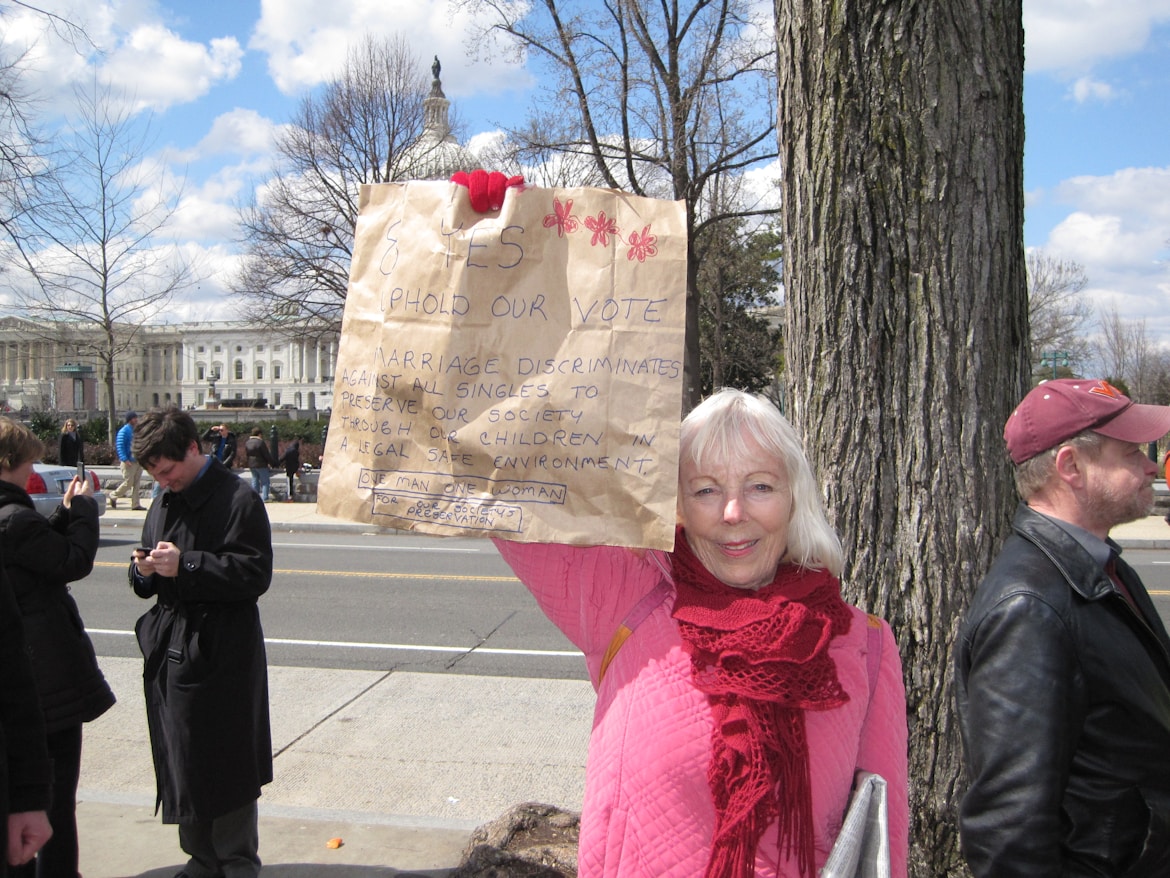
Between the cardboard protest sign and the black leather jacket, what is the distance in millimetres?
740

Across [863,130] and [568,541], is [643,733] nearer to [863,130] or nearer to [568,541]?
[568,541]

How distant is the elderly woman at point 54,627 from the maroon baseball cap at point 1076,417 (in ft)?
9.50

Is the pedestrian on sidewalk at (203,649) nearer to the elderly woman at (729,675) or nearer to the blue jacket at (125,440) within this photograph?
the elderly woman at (729,675)

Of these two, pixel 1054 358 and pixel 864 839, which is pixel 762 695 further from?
pixel 1054 358

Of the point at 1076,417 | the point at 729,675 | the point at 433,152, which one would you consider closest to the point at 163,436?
the point at 729,675

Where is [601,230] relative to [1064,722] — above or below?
above

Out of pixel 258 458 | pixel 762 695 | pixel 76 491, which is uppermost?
pixel 76 491

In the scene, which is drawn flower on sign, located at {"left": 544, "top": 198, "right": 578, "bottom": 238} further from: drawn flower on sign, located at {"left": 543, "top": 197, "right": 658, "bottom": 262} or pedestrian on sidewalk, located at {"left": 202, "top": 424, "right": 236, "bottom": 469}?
pedestrian on sidewalk, located at {"left": 202, "top": 424, "right": 236, "bottom": 469}

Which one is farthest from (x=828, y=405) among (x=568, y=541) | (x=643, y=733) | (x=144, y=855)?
(x=144, y=855)

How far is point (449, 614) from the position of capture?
8.57m

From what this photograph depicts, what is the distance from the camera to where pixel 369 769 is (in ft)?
15.7

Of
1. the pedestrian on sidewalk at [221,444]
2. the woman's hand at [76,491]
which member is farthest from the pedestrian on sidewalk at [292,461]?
the woman's hand at [76,491]

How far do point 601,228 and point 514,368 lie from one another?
331 millimetres

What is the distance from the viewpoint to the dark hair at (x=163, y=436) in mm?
3285
